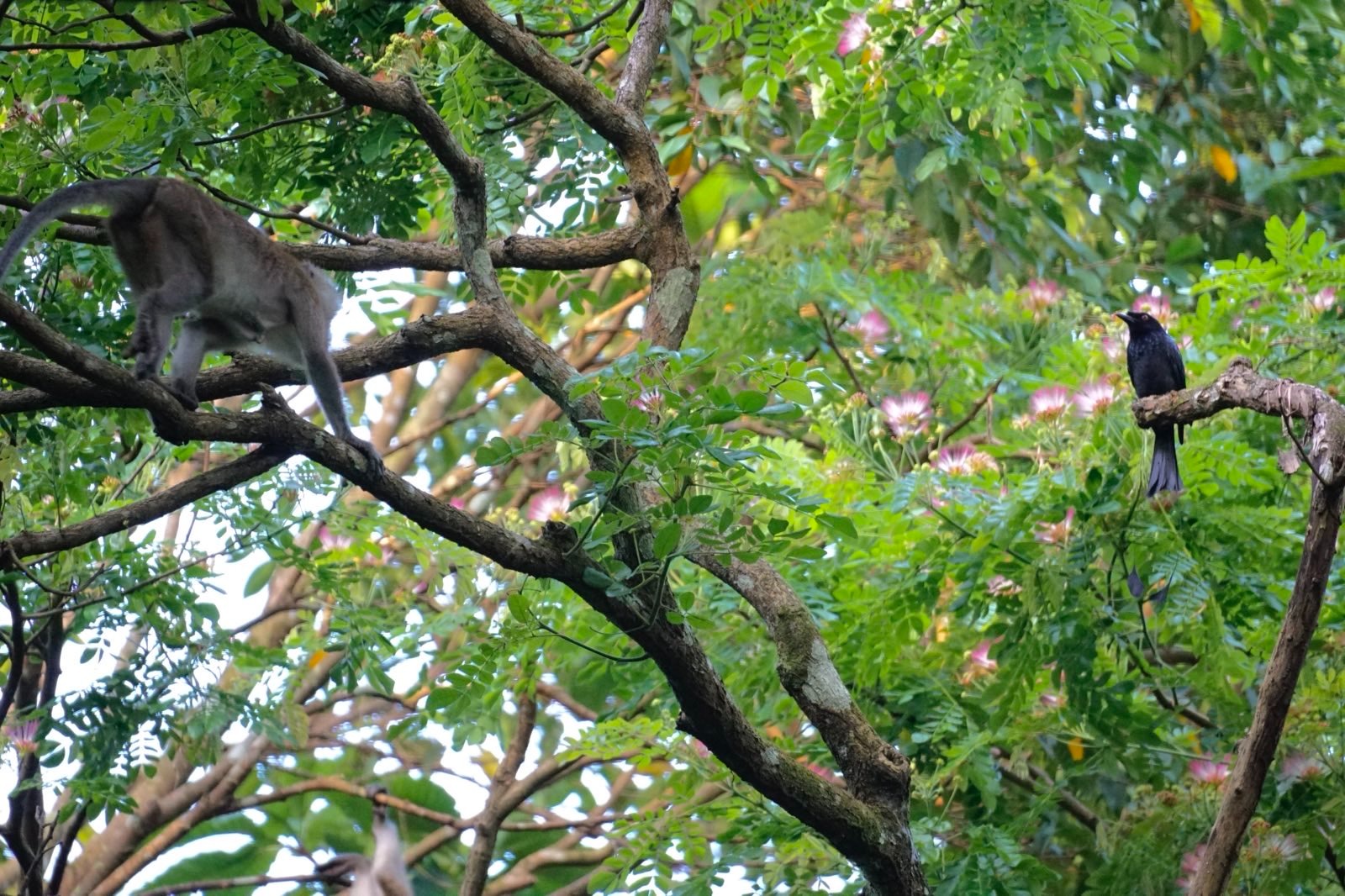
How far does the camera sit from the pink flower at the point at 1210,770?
4.44 meters

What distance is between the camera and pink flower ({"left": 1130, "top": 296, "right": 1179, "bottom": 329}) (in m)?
5.14

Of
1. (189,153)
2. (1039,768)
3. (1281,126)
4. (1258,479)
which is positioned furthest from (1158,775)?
(1281,126)

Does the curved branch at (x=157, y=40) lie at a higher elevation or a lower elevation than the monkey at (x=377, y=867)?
higher

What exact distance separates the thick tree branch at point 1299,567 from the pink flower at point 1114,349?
1252 mm

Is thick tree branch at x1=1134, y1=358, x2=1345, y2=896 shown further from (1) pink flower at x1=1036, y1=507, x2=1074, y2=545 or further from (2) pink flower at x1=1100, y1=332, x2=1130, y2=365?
(2) pink flower at x1=1100, y1=332, x2=1130, y2=365

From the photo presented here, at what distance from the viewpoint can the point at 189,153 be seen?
4.11 meters

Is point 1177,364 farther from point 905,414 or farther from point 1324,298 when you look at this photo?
point 905,414

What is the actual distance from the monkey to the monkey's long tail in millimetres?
3542

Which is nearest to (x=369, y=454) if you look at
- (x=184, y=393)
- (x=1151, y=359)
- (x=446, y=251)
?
(x=184, y=393)

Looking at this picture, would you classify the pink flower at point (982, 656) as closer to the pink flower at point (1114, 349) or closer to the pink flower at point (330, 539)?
the pink flower at point (1114, 349)

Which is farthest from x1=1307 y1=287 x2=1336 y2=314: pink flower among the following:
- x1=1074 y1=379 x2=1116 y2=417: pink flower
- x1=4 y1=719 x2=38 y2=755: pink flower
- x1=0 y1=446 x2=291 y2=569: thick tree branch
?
x1=4 y1=719 x2=38 y2=755: pink flower

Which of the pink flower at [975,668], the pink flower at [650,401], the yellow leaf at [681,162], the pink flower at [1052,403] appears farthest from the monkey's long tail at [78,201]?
the yellow leaf at [681,162]

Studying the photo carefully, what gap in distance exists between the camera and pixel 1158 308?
17.2 ft

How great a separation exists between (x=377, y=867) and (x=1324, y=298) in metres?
4.46
